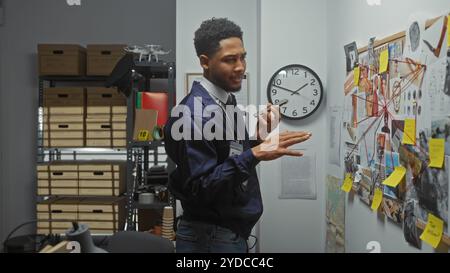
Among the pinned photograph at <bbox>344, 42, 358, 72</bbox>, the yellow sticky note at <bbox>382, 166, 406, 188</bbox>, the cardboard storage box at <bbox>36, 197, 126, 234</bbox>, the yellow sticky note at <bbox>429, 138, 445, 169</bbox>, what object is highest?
the pinned photograph at <bbox>344, 42, 358, 72</bbox>

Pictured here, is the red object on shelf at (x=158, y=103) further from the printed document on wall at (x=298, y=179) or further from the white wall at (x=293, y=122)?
the printed document on wall at (x=298, y=179)

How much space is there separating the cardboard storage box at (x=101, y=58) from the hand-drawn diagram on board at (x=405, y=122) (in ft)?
5.40

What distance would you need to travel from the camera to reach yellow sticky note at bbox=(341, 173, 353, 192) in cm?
214

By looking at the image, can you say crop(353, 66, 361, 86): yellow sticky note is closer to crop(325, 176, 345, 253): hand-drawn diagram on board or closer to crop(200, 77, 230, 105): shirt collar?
crop(325, 176, 345, 253): hand-drawn diagram on board

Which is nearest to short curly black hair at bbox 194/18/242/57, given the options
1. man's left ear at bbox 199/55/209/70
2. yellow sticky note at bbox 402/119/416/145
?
man's left ear at bbox 199/55/209/70

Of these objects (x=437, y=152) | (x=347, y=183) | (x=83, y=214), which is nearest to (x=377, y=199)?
(x=347, y=183)

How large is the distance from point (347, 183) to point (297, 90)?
0.71 metres

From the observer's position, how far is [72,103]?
2859mm

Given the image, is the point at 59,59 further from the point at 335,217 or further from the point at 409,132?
the point at 409,132

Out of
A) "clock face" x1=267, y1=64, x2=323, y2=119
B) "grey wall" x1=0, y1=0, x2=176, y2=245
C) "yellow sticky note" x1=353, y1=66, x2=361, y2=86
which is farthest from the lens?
"grey wall" x1=0, y1=0, x2=176, y2=245

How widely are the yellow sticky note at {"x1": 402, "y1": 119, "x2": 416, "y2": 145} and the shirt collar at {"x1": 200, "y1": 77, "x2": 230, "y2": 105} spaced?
0.68 m
